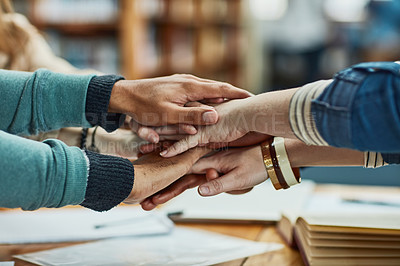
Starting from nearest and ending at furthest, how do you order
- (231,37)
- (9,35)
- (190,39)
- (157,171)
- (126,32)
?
1. (157,171)
2. (9,35)
3. (126,32)
4. (190,39)
5. (231,37)

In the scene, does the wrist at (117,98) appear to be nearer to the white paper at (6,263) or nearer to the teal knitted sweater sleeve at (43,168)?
the teal knitted sweater sleeve at (43,168)

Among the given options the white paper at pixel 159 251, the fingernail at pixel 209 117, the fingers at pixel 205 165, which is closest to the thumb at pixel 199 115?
the fingernail at pixel 209 117

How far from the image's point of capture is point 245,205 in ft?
4.21

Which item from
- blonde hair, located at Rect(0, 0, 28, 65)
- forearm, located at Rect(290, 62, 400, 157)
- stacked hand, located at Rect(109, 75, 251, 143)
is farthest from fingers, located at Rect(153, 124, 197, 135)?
blonde hair, located at Rect(0, 0, 28, 65)

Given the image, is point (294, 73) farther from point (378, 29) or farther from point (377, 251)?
point (377, 251)

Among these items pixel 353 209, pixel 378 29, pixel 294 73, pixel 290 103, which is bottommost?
pixel 294 73

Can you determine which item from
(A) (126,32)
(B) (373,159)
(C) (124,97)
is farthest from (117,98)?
(A) (126,32)

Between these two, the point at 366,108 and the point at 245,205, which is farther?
the point at 245,205

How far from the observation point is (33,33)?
166cm

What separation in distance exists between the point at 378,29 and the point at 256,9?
160cm

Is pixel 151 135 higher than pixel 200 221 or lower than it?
higher

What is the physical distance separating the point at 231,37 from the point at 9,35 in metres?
3.16

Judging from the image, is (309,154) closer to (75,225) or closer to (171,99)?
(171,99)

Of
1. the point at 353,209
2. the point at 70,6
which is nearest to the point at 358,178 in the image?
the point at 353,209
